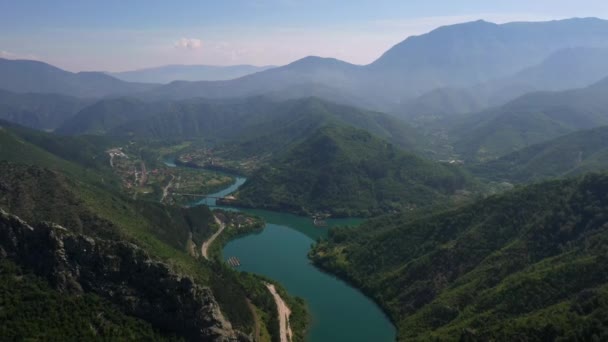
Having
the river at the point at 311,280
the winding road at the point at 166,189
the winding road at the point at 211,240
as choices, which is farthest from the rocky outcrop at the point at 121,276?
the winding road at the point at 166,189

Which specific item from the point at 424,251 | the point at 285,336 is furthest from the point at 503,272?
the point at 285,336

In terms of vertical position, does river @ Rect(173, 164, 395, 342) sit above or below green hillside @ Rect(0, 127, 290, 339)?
below

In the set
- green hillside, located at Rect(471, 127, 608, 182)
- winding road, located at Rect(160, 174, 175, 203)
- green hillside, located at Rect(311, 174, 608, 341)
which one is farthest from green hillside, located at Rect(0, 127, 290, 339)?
green hillside, located at Rect(471, 127, 608, 182)

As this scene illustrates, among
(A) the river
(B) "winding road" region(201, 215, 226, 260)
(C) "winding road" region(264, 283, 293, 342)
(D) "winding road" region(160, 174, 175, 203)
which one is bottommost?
(A) the river

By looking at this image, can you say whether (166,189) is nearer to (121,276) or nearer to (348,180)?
(348,180)

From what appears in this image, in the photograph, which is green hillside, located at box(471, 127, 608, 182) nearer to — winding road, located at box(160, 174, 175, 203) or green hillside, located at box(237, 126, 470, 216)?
green hillside, located at box(237, 126, 470, 216)

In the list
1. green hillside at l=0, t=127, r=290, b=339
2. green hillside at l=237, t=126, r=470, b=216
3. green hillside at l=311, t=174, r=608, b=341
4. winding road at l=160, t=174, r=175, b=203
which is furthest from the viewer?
winding road at l=160, t=174, r=175, b=203

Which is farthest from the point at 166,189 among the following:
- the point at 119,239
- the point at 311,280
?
the point at 119,239
